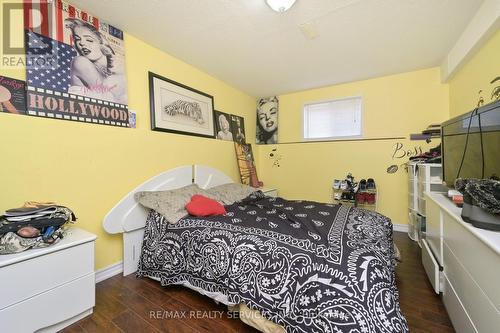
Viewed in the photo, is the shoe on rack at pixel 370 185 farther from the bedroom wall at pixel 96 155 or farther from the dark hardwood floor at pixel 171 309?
the bedroom wall at pixel 96 155

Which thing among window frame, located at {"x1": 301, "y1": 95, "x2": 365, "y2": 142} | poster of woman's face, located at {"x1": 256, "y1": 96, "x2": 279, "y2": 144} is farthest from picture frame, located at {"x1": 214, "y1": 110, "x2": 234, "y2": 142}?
window frame, located at {"x1": 301, "y1": 95, "x2": 365, "y2": 142}

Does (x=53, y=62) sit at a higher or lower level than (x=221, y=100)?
lower

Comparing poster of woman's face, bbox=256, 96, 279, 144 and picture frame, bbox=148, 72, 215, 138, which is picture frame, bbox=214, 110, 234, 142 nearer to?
picture frame, bbox=148, 72, 215, 138

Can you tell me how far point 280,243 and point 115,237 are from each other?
1696 millimetres

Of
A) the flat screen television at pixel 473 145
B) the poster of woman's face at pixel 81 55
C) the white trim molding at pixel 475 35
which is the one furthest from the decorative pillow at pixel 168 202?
the white trim molding at pixel 475 35

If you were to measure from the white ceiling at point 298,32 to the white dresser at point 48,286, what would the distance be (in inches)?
78.1

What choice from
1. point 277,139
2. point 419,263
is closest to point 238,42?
point 277,139

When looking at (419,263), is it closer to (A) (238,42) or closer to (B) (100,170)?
(A) (238,42)

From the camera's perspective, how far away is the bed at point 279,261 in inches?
41.1

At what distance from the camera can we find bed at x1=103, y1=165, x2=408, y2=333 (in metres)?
1.04

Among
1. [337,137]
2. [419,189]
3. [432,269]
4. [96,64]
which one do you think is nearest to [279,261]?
[432,269]

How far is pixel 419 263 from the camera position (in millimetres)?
2154

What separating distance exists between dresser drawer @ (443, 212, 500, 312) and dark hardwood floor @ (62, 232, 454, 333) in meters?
0.53

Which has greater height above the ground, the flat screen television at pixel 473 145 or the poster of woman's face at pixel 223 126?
the poster of woman's face at pixel 223 126
